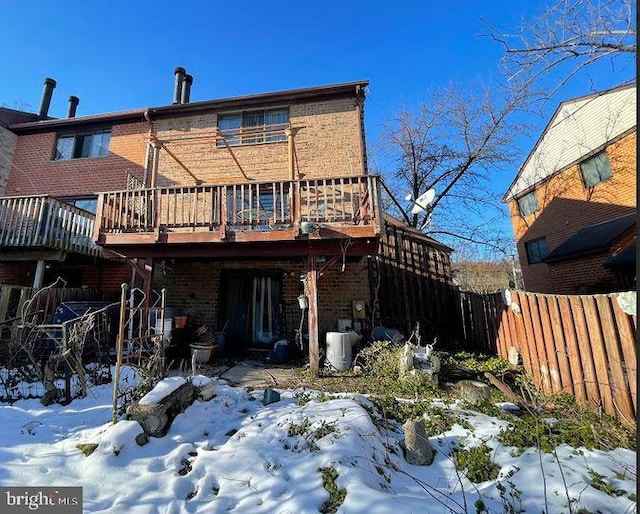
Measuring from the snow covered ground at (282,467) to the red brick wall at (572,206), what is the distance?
11.5 metres

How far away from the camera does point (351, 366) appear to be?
609 cm

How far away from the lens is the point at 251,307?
344 inches

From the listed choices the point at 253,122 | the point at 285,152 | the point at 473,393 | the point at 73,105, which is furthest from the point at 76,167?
the point at 473,393

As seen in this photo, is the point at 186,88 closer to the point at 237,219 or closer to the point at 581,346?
the point at 237,219

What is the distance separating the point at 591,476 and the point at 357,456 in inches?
79.7

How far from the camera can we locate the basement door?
8602 millimetres

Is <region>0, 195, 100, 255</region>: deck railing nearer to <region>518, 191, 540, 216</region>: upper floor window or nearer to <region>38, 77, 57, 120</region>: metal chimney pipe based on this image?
<region>38, 77, 57, 120</region>: metal chimney pipe

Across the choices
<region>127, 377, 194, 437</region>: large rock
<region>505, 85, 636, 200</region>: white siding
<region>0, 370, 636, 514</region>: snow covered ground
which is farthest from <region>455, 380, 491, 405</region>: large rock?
<region>505, 85, 636, 200</region>: white siding

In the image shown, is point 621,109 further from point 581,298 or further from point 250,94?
point 250,94

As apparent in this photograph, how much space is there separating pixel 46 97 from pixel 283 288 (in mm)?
15165

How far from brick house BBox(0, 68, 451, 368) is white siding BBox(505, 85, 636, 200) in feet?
31.2

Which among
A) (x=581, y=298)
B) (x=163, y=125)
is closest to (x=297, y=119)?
(x=163, y=125)

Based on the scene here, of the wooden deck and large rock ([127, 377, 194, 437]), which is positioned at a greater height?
the wooden deck

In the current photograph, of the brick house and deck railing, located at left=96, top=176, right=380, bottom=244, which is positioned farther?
the brick house
